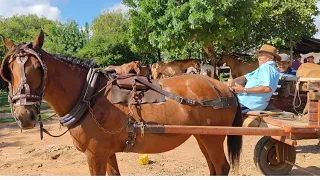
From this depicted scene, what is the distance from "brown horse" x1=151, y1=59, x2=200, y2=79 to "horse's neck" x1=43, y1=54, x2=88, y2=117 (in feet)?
46.3

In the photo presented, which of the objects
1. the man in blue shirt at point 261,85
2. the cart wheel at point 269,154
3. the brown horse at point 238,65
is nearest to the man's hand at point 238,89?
the man in blue shirt at point 261,85

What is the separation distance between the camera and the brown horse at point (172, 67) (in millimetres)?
17594

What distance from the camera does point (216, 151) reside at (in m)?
3.93

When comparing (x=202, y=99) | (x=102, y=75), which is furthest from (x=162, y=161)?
(x=102, y=75)

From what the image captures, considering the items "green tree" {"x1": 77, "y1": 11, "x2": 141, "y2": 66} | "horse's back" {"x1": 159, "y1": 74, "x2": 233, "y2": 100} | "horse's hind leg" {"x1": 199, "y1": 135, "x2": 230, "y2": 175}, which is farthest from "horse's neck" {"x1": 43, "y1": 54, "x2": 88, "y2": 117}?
"green tree" {"x1": 77, "y1": 11, "x2": 141, "y2": 66}

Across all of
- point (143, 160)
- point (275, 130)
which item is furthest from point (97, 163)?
point (143, 160)

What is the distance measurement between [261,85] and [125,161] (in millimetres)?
2881

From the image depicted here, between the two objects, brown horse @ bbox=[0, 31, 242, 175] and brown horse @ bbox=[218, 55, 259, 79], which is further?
brown horse @ bbox=[218, 55, 259, 79]

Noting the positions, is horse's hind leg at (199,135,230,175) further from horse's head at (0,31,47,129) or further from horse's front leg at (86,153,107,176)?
horse's head at (0,31,47,129)

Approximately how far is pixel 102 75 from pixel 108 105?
1.27 ft

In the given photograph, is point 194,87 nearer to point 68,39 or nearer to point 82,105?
point 82,105

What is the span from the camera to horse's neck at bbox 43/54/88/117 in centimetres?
327

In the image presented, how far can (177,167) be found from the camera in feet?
18.4

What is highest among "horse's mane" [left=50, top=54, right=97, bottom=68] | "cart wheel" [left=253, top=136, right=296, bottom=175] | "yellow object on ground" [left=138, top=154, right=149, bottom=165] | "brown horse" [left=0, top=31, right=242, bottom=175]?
"horse's mane" [left=50, top=54, right=97, bottom=68]
